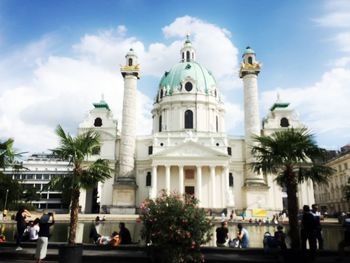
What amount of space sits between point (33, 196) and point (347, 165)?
205 feet

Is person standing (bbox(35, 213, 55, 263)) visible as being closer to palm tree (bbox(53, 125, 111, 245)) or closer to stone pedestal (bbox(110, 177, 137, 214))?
palm tree (bbox(53, 125, 111, 245))

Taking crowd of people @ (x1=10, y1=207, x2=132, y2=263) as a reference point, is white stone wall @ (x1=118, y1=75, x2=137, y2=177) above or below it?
above

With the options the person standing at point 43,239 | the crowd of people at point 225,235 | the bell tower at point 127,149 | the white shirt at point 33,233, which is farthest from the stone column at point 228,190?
the person standing at point 43,239

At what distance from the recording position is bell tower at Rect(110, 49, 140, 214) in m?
48.0

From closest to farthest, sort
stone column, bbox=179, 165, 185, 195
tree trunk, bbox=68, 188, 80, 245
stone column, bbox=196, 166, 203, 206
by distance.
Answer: tree trunk, bbox=68, 188, 80, 245, stone column, bbox=179, 165, 185, 195, stone column, bbox=196, 166, 203, 206

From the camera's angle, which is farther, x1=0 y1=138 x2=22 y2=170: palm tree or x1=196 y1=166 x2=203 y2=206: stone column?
x1=196 y1=166 x2=203 y2=206: stone column

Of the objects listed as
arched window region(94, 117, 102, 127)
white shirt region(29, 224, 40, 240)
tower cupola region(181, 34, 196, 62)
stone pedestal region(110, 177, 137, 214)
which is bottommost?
white shirt region(29, 224, 40, 240)

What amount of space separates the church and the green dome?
278 millimetres

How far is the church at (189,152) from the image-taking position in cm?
4897

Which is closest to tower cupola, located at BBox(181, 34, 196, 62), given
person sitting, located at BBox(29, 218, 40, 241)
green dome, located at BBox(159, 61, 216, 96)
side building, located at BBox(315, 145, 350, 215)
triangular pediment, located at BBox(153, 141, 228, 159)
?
green dome, located at BBox(159, 61, 216, 96)

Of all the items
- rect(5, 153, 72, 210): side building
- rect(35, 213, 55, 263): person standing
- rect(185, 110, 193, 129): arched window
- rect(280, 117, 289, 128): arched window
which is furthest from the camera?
rect(5, 153, 72, 210): side building

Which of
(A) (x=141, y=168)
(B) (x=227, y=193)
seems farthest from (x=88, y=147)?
(A) (x=141, y=168)

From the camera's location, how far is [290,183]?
1454 cm

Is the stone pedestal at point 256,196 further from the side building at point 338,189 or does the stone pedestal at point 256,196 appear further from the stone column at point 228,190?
the side building at point 338,189
